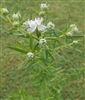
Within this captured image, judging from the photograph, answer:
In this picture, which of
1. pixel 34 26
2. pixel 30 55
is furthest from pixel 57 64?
pixel 34 26

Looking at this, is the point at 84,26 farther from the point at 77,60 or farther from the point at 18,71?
the point at 18,71

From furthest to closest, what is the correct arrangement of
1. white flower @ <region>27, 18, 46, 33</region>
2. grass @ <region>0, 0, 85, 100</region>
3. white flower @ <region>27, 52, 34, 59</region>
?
grass @ <region>0, 0, 85, 100</region>, white flower @ <region>27, 52, 34, 59</region>, white flower @ <region>27, 18, 46, 33</region>

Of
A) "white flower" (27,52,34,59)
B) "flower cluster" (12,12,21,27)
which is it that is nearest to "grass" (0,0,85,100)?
"flower cluster" (12,12,21,27)

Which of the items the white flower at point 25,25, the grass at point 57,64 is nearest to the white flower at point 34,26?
the white flower at point 25,25

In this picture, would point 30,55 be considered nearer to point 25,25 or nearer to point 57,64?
point 25,25

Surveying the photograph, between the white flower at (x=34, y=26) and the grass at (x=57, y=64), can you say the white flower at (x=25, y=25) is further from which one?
the grass at (x=57, y=64)

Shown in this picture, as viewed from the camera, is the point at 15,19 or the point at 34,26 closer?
the point at 34,26

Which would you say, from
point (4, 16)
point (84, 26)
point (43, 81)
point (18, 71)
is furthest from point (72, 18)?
point (4, 16)

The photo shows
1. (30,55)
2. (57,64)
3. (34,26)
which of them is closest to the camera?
(34,26)

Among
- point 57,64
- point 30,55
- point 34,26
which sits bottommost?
point 57,64

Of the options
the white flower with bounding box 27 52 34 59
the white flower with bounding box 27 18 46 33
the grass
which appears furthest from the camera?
the grass

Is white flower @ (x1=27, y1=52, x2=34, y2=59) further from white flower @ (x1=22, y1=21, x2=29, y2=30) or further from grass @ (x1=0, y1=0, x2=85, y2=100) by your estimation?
grass @ (x1=0, y1=0, x2=85, y2=100)
